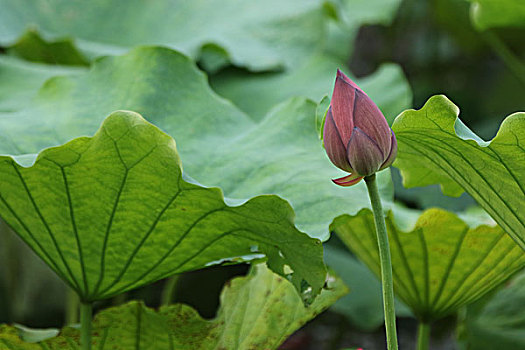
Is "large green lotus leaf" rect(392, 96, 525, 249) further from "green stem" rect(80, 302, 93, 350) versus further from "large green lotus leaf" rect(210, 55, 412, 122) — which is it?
"large green lotus leaf" rect(210, 55, 412, 122)

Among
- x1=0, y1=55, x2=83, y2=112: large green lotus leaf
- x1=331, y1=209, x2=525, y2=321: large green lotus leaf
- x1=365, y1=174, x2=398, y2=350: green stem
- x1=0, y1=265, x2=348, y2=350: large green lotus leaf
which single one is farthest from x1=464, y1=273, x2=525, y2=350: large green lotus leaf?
x1=0, y1=55, x2=83, y2=112: large green lotus leaf

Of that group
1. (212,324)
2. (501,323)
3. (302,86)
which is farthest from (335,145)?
(302,86)

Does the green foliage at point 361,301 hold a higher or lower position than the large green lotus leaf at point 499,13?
lower

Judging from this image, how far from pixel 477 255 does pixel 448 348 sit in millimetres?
1224

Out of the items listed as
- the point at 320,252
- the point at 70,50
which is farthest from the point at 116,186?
the point at 70,50

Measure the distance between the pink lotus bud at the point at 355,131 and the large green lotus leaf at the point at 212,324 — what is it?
320 millimetres

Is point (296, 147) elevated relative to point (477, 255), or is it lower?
elevated

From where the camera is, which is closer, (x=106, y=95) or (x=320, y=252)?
(x=320, y=252)

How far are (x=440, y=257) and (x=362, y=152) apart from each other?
389mm

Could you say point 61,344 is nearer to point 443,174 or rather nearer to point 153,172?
point 153,172

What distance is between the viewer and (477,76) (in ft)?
8.05

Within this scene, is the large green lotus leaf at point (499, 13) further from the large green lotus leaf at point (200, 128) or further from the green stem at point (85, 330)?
the green stem at point (85, 330)

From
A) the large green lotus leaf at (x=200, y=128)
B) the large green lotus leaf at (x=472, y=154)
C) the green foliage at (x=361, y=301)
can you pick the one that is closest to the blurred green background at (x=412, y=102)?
the green foliage at (x=361, y=301)

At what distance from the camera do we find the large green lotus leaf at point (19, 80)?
109cm
